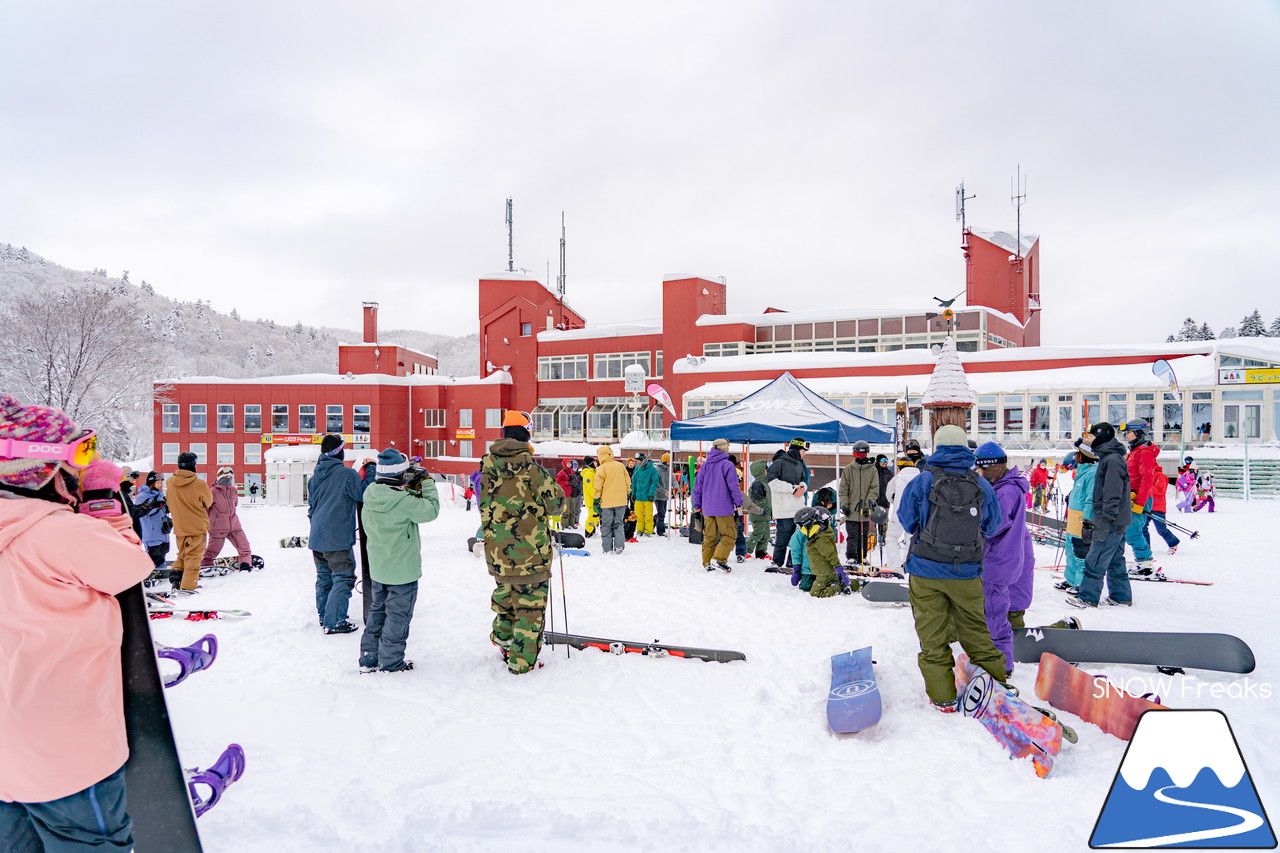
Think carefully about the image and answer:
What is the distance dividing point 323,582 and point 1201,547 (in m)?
11.6

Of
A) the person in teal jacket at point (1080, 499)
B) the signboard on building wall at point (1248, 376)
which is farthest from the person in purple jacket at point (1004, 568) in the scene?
the signboard on building wall at point (1248, 376)

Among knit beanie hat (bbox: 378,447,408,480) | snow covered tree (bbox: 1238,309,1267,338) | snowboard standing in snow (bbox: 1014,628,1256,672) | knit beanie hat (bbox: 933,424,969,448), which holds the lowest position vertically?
snowboard standing in snow (bbox: 1014,628,1256,672)

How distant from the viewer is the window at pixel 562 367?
36.1 metres

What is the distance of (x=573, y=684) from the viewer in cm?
451

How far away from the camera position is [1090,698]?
366 cm

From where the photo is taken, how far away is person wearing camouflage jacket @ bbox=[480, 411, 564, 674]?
470 cm

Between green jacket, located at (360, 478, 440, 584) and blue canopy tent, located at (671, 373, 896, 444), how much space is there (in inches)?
238

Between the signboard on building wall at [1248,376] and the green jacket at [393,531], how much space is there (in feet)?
83.0

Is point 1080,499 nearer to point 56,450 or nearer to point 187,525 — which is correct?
point 56,450

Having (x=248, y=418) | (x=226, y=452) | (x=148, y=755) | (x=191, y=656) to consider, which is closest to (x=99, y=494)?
(x=191, y=656)

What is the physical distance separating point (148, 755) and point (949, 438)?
4321 mm

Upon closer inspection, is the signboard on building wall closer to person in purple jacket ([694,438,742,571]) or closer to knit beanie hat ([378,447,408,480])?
person in purple jacket ([694,438,742,571])

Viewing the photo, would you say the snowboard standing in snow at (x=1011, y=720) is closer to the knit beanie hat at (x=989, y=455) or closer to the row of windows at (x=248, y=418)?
the knit beanie hat at (x=989, y=455)

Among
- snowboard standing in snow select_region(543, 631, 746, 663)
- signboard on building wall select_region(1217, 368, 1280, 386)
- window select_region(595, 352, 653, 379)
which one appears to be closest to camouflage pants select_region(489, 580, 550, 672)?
snowboard standing in snow select_region(543, 631, 746, 663)
